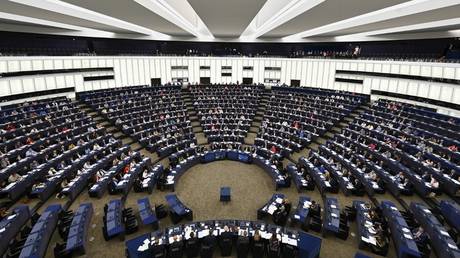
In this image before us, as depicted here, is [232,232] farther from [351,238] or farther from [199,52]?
[199,52]

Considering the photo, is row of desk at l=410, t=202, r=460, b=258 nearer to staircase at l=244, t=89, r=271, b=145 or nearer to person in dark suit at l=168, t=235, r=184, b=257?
person in dark suit at l=168, t=235, r=184, b=257

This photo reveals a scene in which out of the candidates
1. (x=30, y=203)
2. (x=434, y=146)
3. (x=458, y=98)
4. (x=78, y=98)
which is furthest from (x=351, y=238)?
(x=78, y=98)

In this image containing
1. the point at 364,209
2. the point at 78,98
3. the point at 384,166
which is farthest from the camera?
the point at 78,98

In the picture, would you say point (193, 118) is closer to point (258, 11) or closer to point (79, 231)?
point (258, 11)

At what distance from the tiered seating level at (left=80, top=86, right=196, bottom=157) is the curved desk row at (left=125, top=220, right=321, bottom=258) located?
35.1 ft

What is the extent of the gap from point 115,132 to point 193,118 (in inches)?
331

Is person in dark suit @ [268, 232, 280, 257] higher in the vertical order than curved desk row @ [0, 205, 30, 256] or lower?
lower

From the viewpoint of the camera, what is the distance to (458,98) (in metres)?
21.8

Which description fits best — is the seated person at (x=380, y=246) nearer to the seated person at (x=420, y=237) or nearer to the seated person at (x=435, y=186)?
the seated person at (x=420, y=237)

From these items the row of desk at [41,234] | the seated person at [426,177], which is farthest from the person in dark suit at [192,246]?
the seated person at [426,177]

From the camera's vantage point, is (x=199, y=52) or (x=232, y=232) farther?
(x=199, y=52)

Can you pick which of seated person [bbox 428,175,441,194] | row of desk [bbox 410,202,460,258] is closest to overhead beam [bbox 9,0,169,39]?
row of desk [bbox 410,202,460,258]

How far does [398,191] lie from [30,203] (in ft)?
64.8

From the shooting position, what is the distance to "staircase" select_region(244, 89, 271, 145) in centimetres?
2608
